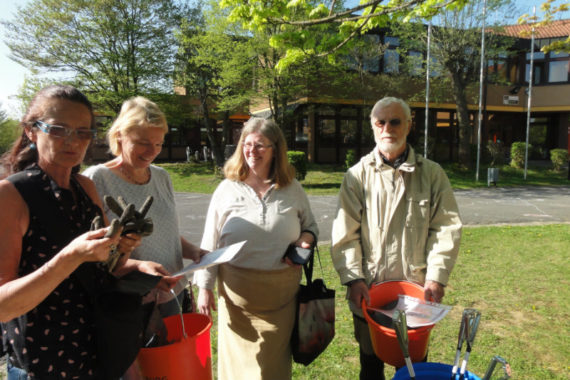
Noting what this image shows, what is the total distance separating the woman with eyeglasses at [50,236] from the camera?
1.32 metres

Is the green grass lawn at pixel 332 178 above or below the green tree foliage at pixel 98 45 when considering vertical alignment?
below

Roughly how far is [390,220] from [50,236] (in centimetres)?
183

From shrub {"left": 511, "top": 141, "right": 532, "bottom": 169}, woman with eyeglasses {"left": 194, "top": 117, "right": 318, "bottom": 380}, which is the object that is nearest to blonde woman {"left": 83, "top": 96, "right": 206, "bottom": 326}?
woman with eyeglasses {"left": 194, "top": 117, "right": 318, "bottom": 380}

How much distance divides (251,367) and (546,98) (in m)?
32.2

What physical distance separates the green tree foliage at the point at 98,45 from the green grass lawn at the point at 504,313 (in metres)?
16.9

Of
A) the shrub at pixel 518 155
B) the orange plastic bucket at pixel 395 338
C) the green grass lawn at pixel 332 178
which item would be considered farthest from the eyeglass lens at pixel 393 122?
the shrub at pixel 518 155

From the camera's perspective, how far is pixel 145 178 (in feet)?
7.50

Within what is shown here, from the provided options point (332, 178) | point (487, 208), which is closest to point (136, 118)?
point (487, 208)

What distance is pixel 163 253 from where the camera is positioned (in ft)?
7.24

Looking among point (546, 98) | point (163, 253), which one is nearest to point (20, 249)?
point (163, 253)

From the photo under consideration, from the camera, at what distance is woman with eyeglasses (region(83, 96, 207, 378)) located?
2.09 metres

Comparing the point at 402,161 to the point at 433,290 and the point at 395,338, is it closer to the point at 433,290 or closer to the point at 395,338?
the point at 433,290

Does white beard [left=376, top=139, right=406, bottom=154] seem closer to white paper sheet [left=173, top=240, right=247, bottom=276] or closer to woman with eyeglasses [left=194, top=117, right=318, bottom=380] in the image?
woman with eyeglasses [left=194, top=117, right=318, bottom=380]

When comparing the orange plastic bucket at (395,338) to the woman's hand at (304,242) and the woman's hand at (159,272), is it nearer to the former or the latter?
the woman's hand at (304,242)
